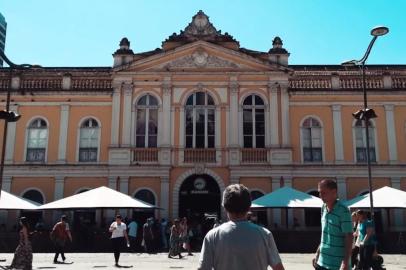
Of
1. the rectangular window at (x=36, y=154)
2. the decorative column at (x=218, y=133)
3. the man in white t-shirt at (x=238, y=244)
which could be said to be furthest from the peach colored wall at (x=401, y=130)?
the man in white t-shirt at (x=238, y=244)

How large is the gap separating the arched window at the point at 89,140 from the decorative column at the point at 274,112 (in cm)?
982

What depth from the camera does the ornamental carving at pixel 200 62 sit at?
1104 inches

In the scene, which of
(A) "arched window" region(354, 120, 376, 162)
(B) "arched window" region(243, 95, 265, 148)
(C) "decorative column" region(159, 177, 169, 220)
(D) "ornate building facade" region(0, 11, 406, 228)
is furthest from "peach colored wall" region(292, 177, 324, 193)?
(C) "decorative column" region(159, 177, 169, 220)

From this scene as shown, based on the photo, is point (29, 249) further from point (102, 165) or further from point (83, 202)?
point (102, 165)

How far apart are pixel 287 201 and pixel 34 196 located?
14.3 meters

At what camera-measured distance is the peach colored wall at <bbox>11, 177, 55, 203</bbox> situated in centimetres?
2733

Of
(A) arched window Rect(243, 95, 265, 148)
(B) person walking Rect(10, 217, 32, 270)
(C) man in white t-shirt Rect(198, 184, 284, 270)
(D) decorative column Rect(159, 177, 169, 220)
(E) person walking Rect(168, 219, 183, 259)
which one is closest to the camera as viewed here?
(C) man in white t-shirt Rect(198, 184, 284, 270)

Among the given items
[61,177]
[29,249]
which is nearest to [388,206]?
[29,249]

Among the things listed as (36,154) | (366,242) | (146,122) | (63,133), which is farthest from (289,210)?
(366,242)

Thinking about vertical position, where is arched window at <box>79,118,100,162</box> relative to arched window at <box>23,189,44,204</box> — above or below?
above

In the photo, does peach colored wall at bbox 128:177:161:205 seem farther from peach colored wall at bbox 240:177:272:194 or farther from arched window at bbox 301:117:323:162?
arched window at bbox 301:117:323:162

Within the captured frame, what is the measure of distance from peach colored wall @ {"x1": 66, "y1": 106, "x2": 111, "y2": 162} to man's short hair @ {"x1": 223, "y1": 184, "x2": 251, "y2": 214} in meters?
24.0

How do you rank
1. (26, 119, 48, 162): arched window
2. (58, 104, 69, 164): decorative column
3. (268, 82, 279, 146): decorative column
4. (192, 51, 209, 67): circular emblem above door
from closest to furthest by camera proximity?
(268, 82, 279, 146): decorative column
(58, 104, 69, 164): decorative column
(26, 119, 48, 162): arched window
(192, 51, 209, 67): circular emblem above door

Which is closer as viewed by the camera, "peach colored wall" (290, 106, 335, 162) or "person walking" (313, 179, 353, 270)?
"person walking" (313, 179, 353, 270)
